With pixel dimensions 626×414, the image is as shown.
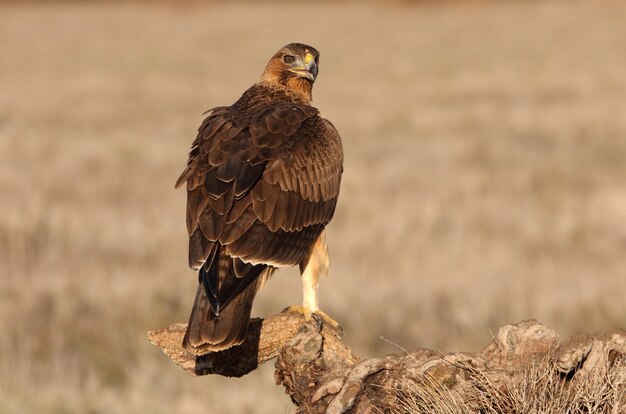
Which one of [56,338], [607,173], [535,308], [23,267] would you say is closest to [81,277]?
[23,267]

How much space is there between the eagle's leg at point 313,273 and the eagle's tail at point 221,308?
0.67 meters

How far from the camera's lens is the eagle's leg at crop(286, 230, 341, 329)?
17.6 ft

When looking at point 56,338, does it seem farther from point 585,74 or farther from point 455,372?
point 585,74

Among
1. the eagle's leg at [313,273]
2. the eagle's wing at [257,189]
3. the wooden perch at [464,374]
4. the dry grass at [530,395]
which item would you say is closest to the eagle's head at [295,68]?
the eagle's wing at [257,189]

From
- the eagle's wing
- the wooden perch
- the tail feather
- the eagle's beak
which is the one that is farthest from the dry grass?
the eagle's beak

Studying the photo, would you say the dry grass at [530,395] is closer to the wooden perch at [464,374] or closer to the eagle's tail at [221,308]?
the wooden perch at [464,374]

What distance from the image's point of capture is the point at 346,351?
189 inches

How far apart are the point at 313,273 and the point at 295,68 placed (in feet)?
4.31

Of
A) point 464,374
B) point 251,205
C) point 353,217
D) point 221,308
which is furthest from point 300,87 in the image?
point 353,217

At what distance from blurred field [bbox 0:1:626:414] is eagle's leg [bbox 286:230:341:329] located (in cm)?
237

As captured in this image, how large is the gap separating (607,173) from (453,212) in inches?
152

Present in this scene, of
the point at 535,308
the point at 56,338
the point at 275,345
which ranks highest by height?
the point at 275,345

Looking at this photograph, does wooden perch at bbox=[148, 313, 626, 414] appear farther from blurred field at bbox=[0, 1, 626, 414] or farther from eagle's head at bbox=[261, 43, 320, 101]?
blurred field at bbox=[0, 1, 626, 414]

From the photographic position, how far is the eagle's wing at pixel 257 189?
475 centimetres
